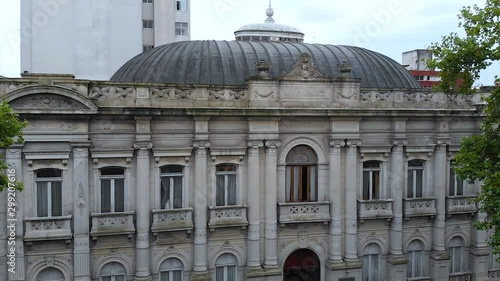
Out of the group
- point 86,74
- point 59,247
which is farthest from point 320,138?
point 86,74

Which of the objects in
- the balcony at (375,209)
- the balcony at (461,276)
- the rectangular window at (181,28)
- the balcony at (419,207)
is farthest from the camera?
the rectangular window at (181,28)

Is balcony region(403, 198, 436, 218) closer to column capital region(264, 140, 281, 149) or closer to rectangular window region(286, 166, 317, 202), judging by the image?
rectangular window region(286, 166, 317, 202)

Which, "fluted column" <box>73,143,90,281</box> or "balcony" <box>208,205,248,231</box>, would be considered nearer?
A: "fluted column" <box>73,143,90,281</box>

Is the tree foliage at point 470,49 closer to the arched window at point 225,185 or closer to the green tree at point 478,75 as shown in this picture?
the green tree at point 478,75

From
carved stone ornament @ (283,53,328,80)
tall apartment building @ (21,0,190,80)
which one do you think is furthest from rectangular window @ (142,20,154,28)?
carved stone ornament @ (283,53,328,80)

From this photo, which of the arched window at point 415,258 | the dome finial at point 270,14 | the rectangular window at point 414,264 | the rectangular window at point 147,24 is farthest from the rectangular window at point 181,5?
the rectangular window at point 414,264

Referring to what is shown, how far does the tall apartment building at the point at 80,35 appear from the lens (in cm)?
4269

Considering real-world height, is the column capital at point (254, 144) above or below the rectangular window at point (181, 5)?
below

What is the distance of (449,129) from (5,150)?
2173 centimetres

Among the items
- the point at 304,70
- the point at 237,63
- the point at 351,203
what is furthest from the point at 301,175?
the point at 237,63

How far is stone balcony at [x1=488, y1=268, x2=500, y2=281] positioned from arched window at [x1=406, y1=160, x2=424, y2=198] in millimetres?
6239

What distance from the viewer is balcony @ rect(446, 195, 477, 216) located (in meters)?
27.8

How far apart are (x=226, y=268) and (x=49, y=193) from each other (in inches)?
350

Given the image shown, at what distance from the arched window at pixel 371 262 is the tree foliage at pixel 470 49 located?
9605 mm
